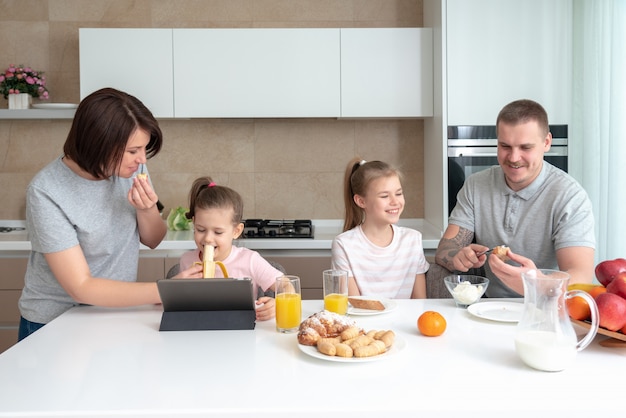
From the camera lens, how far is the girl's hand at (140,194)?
192cm

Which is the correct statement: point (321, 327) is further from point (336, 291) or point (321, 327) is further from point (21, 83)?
point (21, 83)

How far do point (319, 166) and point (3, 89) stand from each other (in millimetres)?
1910

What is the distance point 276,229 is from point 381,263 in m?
1.24

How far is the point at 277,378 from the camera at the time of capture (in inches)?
52.4

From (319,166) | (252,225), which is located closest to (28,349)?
(252,225)

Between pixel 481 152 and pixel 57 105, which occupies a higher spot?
pixel 57 105

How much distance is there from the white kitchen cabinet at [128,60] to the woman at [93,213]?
156cm

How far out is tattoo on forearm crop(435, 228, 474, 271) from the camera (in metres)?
2.41

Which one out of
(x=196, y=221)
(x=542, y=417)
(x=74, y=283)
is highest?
(x=196, y=221)

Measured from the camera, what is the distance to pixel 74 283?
1805 mm

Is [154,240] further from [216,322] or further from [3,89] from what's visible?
[3,89]

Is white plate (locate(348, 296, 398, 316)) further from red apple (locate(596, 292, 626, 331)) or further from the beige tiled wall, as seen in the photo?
the beige tiled wall

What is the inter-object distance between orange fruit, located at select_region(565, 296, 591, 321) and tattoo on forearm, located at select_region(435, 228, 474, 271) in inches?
33.6

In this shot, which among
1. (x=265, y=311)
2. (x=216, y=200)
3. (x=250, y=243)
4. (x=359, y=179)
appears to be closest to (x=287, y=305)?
(x=265, y=311)
